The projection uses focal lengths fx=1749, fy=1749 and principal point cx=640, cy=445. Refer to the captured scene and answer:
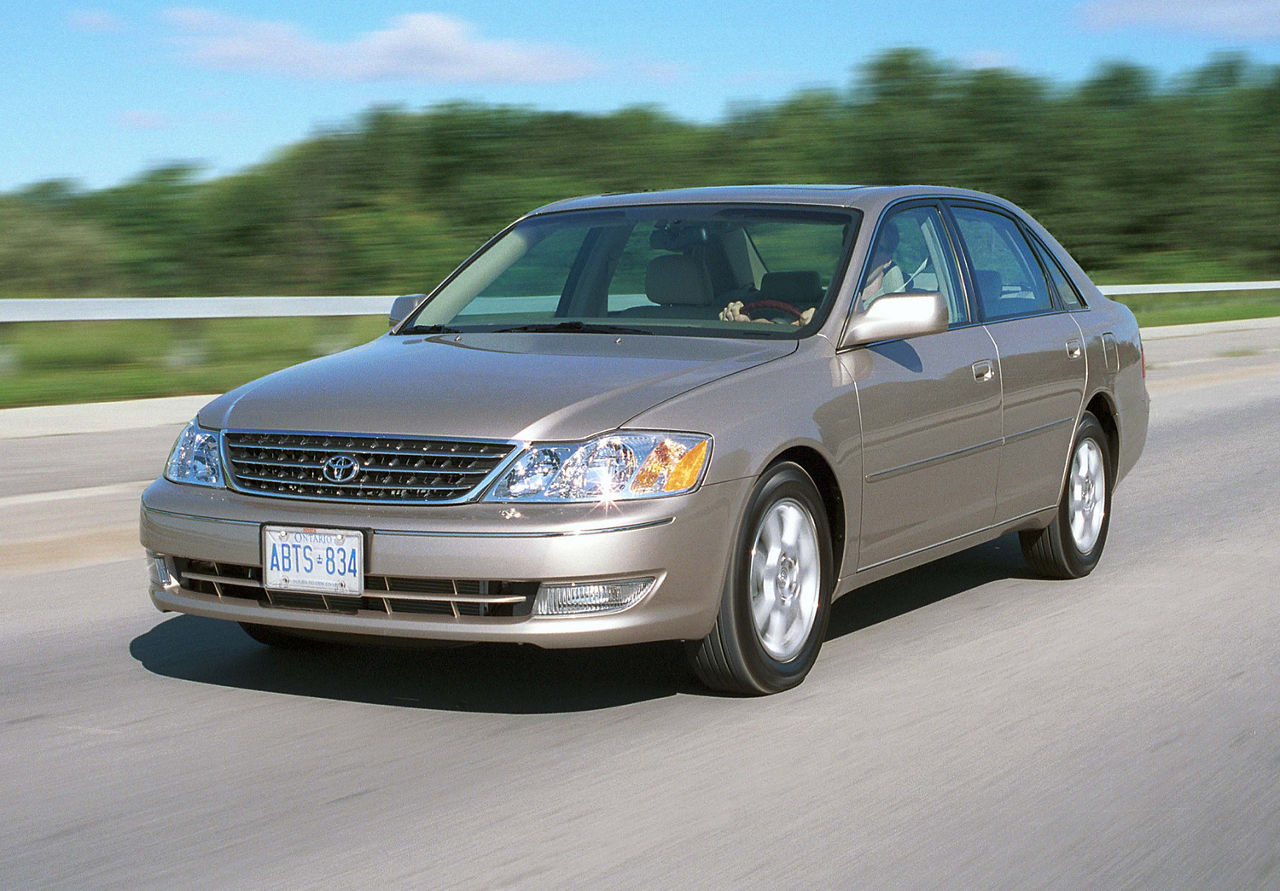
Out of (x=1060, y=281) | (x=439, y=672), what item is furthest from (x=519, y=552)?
(x=1060, y=281)

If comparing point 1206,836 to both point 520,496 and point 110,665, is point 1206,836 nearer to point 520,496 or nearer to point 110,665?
point 520,496

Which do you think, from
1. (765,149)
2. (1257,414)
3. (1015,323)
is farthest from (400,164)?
(1015,323)

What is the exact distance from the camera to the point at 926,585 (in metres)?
7.51

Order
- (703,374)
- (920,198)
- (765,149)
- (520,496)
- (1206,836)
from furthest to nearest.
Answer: (765,149) → (920,198) → (703,374) → (520,496) → (1206,836)

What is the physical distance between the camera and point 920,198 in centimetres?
694

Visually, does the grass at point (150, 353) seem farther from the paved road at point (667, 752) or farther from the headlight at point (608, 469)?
the headlight at point (608, 469)

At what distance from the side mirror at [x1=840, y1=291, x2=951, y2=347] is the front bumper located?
37.7 inches

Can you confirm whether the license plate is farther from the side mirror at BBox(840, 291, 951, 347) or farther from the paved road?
the side mirror at BBox(840, 291, 951, 347)

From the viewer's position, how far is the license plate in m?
4.95

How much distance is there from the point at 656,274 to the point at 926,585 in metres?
1.98

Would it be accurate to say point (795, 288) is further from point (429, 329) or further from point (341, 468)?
point (341, 468)

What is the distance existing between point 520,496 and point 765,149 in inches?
1728

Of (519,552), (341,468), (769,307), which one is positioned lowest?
(519,552)

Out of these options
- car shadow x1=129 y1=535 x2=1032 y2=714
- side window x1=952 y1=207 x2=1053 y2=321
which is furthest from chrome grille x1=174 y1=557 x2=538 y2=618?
side window x1=952 y1=207 x2=1053 y2=321
